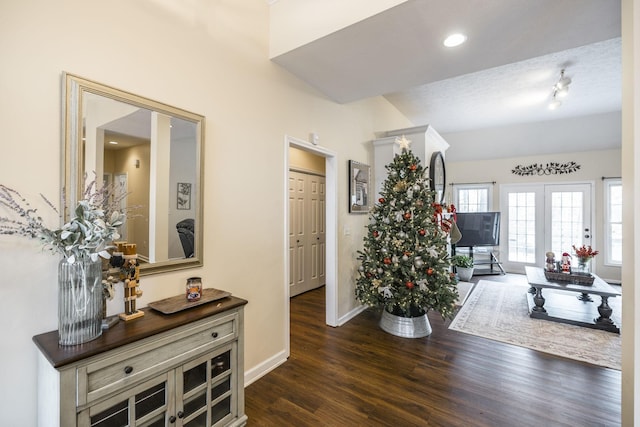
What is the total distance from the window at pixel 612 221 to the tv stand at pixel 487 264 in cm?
183

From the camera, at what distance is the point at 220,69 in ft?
6.73

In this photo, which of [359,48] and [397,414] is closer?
[397,414]

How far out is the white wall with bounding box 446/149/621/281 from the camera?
17.7ft

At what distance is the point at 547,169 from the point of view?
5930mm

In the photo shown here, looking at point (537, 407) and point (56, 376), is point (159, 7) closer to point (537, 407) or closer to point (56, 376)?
point (56, 376)

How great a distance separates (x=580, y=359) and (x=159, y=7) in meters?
4.45

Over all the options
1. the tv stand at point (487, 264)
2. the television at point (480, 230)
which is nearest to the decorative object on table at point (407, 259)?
the television at point (480, 230)

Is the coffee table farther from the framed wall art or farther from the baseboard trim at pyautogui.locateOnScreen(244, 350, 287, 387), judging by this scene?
the framed wall art

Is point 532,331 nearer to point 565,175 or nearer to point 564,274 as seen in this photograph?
point 564,274

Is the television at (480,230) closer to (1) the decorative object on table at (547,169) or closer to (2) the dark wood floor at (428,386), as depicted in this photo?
(1) the decorative object on table at (547,169)

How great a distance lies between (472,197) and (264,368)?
6224 mm

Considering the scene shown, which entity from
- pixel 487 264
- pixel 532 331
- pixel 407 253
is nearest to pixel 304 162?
pixel 407 253

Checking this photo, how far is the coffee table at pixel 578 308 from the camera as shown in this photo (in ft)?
10.6

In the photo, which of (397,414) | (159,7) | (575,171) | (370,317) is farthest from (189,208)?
(575,171)
